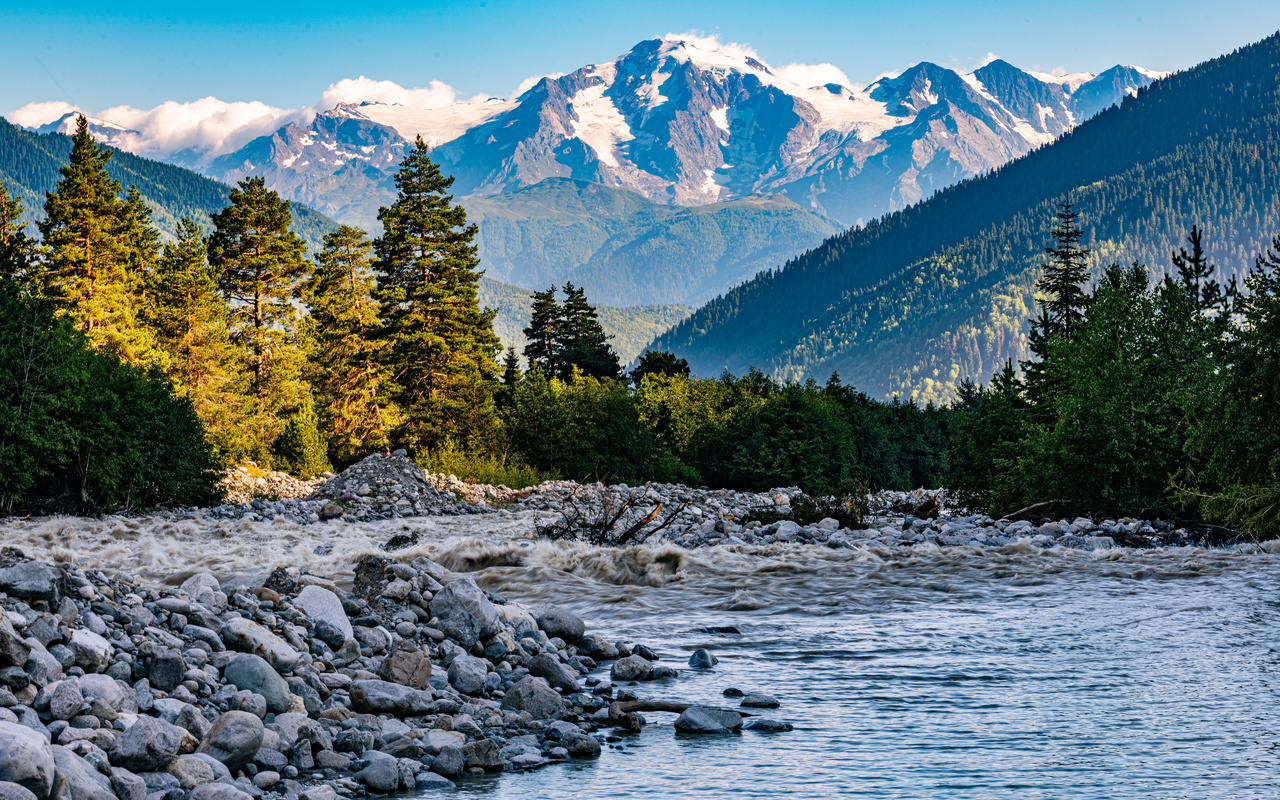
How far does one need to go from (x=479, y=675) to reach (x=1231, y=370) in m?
17.3

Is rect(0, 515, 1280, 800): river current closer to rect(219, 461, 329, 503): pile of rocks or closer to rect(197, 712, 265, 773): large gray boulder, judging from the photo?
rect(197, 712, 265, 773): large gray boulder

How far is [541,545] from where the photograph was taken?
2141cm

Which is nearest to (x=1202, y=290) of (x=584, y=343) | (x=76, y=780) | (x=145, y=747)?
(x=145, y=747)

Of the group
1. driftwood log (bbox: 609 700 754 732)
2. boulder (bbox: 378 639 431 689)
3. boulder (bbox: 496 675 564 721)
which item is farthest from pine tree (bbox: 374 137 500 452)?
driftwood log (bbox: 609 700 754 732)

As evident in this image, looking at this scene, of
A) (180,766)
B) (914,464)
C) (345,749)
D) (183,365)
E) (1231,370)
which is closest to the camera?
(180,766)

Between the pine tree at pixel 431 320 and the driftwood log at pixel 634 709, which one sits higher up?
the pine tree at pixel 431 320

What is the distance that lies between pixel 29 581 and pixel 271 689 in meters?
2.29

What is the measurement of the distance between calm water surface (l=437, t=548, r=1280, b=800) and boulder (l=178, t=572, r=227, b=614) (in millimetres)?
3948

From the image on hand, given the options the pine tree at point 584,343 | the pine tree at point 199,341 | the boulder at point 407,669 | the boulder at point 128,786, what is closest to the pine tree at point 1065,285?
the pine tree at point 584,343

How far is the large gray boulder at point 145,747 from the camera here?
639 cm

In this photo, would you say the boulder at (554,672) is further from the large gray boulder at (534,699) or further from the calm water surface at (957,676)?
the calm water surface at (957,676)

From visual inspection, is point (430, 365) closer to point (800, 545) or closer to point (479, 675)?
→ point (800, 545)

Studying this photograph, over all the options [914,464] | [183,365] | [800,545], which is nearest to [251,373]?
[183,365]

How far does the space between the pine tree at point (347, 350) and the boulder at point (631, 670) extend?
38745 millimetres
